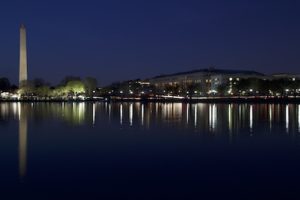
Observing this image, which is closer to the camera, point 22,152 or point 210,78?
point 22,152

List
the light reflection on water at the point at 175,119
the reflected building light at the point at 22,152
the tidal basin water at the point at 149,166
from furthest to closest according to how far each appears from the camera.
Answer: the light reflection on water at the point at 175,119, the reflected building light at the point at 22,152, the tidal basin water at the point at 149,166

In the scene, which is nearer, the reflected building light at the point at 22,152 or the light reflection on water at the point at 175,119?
the reflected building light at the point at 22,152

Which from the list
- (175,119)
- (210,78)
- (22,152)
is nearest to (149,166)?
(22,152)

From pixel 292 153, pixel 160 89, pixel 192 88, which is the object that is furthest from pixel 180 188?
pixel 160 89

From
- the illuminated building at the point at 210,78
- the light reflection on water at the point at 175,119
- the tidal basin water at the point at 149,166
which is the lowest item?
the tidal basin water at the point at 149,166

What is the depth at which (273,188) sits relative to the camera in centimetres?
780

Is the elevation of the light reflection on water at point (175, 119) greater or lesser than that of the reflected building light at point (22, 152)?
greater

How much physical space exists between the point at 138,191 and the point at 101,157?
3605 mm

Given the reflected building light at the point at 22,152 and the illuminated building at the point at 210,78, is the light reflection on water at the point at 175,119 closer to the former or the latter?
the reflected building light at the point at 22,152

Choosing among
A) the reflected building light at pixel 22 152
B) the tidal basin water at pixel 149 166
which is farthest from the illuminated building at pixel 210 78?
the tidal basin water at pixel 149 166

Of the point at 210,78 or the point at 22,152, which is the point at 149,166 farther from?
the point at 210,78

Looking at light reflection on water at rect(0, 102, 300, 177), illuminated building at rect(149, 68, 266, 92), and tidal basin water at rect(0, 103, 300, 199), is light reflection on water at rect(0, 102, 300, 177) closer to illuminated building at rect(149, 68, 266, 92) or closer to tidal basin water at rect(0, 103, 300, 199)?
tidal basin water at rect(0, 103, 300, 199)

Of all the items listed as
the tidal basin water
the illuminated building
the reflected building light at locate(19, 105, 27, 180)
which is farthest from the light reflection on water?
the illuminated building

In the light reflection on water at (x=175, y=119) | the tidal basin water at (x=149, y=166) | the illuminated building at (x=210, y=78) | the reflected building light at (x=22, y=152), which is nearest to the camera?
the tidal basin water at (x=149, y=166)
